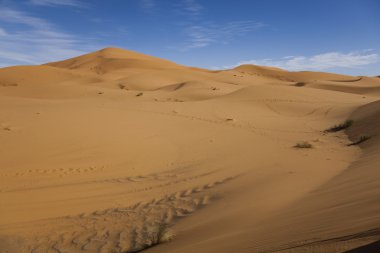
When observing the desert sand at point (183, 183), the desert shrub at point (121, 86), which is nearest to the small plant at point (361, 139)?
the desert sand at point (183, 183)

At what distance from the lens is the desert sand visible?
390 cm

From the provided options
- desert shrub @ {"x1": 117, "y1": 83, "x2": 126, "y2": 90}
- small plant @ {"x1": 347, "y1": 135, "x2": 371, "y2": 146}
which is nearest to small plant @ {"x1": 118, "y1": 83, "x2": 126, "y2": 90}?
desert shrub @ {"x1": 117, "y1": 83, "x2": 126, "y2": 90}

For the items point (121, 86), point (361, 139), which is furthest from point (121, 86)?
point (361, 139)

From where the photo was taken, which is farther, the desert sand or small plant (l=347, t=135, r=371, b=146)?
small plant (l=347, t=135, r=371, b=146)

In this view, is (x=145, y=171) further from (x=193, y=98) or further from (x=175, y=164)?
(x=193, y=98)

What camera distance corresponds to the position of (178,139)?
11.5 metres

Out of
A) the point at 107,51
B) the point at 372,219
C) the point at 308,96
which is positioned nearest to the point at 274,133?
the point at 372,219

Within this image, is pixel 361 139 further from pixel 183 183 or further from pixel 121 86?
pixel 121 86

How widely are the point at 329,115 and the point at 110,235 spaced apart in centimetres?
1455

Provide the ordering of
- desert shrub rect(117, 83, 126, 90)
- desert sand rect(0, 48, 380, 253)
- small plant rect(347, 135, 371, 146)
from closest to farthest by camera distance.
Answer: desert sand rect(0, 48, 380, 253), small plant rect(347, 135, 371, 146), desert shrub rect(117, 83, 126, 90)

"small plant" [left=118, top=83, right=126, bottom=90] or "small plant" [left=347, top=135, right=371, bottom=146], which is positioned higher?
"small plant" [left=118, top=83, right=126, bottom=90]

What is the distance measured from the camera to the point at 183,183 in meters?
7.23

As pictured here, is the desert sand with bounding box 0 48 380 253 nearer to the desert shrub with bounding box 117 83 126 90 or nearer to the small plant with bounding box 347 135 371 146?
the small plant with bounding box 347 135 371 146

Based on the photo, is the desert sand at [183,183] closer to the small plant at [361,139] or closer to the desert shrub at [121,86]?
the small plant at [361,139]
